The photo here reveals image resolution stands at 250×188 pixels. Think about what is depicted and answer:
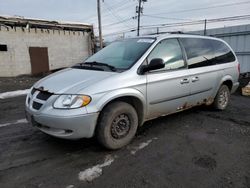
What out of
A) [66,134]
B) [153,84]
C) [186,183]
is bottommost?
[186,183]

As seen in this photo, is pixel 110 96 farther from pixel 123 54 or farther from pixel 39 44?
pixel 39 44

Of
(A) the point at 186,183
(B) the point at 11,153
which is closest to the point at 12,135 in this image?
(B) the point at 11,153

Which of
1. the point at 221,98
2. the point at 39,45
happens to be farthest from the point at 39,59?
the point at 221,98

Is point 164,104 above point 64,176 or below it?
above

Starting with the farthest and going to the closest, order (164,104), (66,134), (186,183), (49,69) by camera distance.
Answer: (49,69) → (164,104) → (66,134) → (186,183)

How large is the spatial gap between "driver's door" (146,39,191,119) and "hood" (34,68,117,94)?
2.67 ft

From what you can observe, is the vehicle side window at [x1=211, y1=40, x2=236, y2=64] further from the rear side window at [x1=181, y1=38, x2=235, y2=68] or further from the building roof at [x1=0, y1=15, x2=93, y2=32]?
the building roof at [x1=0, y1=15, x2=93, y2=32]

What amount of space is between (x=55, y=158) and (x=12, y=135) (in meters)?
1.43

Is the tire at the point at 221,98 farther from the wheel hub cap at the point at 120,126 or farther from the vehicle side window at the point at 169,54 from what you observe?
the wheel hub cap at the point at 120,126

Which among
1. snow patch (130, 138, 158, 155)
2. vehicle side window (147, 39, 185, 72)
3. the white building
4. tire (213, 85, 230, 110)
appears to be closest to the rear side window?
vehicle side window (147, 39, 185, 72)

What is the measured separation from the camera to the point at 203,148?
148 inches

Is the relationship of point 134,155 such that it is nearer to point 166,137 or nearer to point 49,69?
point 166,137

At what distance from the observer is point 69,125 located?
310cm

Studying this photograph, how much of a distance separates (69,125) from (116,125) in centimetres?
78
